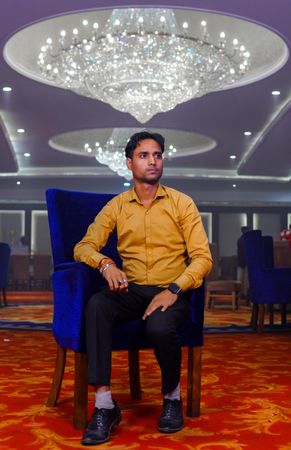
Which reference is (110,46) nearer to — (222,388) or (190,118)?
(190,118)

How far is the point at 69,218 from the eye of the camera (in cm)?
262

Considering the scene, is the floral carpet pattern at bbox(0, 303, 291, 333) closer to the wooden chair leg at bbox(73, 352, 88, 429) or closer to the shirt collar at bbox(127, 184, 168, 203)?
the shirt collar at bbox(127, 184, 168, 203)

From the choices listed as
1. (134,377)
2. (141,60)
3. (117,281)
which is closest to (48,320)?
(141,60)

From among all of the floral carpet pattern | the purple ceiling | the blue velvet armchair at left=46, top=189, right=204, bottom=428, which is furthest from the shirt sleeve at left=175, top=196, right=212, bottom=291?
the purple ceiling

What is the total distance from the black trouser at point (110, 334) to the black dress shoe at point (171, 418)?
53 millimetres

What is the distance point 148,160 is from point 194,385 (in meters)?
0.92

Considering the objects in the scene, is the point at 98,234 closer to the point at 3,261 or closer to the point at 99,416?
the point at 99,416

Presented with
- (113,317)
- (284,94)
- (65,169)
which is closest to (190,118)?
(284,94)

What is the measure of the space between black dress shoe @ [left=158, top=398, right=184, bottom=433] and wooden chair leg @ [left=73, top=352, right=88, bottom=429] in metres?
0.28

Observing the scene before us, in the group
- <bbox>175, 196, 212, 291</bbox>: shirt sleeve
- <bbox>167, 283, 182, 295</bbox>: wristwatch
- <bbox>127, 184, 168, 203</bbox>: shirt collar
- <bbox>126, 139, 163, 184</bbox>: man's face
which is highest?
<bbox>126, 139, 163, 184</bbox>: man's face

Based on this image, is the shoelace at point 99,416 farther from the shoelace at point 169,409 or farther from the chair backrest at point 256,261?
the chair backrest at point 256,261

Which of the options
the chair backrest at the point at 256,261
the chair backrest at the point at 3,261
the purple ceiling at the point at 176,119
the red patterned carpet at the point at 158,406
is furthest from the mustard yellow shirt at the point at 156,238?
the chair backrest at the point at 3,261

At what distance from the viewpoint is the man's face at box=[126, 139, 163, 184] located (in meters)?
2.35

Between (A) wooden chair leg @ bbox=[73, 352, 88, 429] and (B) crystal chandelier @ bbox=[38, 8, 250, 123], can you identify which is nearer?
(A) wooden chair leg @ bbox=[73, 352, 88, 429]
